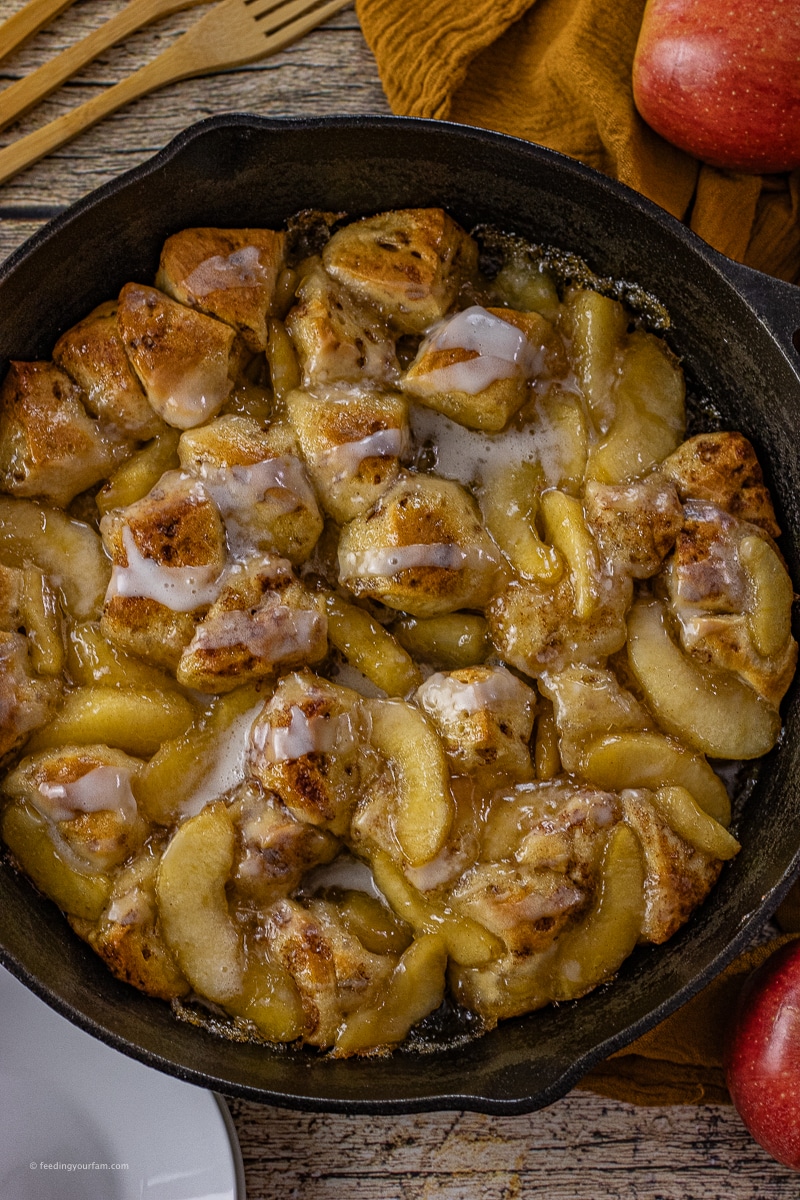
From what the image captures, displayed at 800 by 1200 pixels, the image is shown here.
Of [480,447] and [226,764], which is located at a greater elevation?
[480,447]

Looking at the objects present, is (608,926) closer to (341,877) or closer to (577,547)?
(341,877)

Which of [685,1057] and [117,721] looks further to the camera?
[685,1057]

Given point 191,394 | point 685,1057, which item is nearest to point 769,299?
point 191,394

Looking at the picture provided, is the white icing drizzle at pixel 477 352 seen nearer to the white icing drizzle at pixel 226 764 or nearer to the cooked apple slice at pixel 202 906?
the white icing drizzle at pixel 226 764

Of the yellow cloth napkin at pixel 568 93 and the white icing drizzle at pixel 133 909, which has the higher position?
the yellow cloth napkin at pixel 568 93

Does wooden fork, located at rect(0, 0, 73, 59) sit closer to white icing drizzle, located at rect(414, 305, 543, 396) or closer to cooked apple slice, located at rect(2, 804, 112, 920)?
white icing drizzle, located at rect(414, 305, 543, 396)

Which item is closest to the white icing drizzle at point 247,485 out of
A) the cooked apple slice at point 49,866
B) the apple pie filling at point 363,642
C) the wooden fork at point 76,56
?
the apple pie filling at point 363,642
